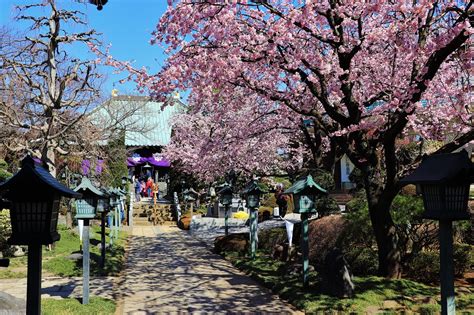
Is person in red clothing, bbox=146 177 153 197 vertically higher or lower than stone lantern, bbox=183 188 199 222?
higher

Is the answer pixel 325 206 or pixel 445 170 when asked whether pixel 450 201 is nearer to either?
pixel 445 170

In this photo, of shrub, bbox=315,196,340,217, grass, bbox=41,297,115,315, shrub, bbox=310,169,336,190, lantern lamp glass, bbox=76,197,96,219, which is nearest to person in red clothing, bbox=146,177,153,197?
shrub, bbox=315,196,340,217

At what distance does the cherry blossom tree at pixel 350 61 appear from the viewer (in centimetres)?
736

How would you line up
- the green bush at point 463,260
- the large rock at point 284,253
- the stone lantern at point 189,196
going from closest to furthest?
the green bush at point 463,260
the large rock at point 284,253
the stone lantern at point 189,196

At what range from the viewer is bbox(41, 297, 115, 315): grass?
7093 millimetres

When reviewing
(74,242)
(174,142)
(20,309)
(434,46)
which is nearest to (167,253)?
(74,242)

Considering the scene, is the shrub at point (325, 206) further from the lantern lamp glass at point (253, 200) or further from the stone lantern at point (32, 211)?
the stone lantern at point (32, 211)

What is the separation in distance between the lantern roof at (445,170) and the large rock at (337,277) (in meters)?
3.31

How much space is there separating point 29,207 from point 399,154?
15.5 meters

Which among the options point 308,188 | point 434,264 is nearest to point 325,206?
point 308,188

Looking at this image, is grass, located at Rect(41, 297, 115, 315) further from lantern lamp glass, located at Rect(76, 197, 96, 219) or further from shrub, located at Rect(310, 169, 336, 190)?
shrub, located at Rect(310, 169, 336, 190)

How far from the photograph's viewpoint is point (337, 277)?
25.0ft

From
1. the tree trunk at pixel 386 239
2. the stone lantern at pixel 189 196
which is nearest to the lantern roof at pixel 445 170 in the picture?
the tree trunk at pixel 386 239

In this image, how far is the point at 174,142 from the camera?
31.6 meters
